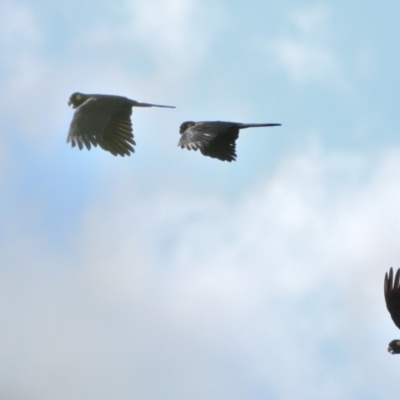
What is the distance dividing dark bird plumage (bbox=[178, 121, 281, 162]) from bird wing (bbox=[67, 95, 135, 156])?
114 centimetres

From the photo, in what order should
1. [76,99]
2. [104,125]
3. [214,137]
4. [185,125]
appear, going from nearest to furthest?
1. [104,125]
2. [214,137]
3. [185,125]
4. [76,99]

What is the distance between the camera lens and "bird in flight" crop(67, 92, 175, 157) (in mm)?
44219

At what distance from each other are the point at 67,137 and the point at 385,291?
22.1 ft

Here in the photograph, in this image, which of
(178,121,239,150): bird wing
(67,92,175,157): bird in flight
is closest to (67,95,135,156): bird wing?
(67,92,175,157): bird in flight

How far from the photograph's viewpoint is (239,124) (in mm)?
45000

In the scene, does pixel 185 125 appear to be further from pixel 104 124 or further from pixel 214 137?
pixel 104 124

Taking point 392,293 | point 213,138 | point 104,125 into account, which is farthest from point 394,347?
point 104,125

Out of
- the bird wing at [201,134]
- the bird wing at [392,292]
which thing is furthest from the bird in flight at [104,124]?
the bird wing at [392,292]

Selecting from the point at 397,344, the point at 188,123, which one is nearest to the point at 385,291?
the point at 397,344

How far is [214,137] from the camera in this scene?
4472 centimetres

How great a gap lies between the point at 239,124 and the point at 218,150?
25.5 inches

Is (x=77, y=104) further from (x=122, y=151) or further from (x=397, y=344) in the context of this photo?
(x=397, y=344)

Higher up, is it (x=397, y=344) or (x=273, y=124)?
(x=273, y=124)

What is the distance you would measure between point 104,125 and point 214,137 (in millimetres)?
2130
